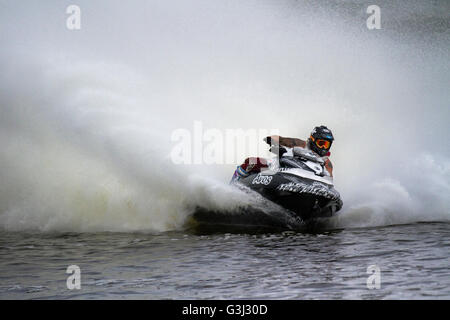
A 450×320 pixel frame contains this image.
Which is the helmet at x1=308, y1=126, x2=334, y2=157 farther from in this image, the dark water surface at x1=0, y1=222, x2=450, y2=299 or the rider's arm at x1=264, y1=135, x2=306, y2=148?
the dark water surface at x1=0, y1=222, x2=450, y2=299

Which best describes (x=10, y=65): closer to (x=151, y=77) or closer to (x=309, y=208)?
(x=151, y=77)

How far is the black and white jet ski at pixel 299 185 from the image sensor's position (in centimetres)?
1098

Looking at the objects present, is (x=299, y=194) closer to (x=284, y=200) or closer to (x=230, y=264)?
(x=284, y=200)

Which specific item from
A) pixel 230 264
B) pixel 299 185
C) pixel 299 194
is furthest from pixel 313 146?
pixel 230 264

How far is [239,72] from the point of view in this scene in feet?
68.7

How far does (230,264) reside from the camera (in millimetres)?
7840

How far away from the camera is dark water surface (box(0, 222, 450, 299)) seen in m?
6.37

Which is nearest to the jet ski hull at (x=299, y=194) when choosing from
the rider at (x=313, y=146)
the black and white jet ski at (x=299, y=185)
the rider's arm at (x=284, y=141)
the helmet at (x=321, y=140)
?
the black and white jet ski at (x=299, y=185)

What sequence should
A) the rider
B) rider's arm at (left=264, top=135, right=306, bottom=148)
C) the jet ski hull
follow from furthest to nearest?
the rider < rider's arm at (left=264, top=135, right=306, bottom=148) < the jet ski hull

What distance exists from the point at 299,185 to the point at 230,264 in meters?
3.53

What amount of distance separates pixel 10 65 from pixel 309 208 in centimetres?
806

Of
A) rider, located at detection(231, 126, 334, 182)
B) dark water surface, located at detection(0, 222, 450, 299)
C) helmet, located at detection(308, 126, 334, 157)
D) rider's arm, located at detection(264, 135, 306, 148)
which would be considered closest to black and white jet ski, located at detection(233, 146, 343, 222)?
rider's arm, located at detection(264, 135, 306, 148)

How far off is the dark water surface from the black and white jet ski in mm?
767
